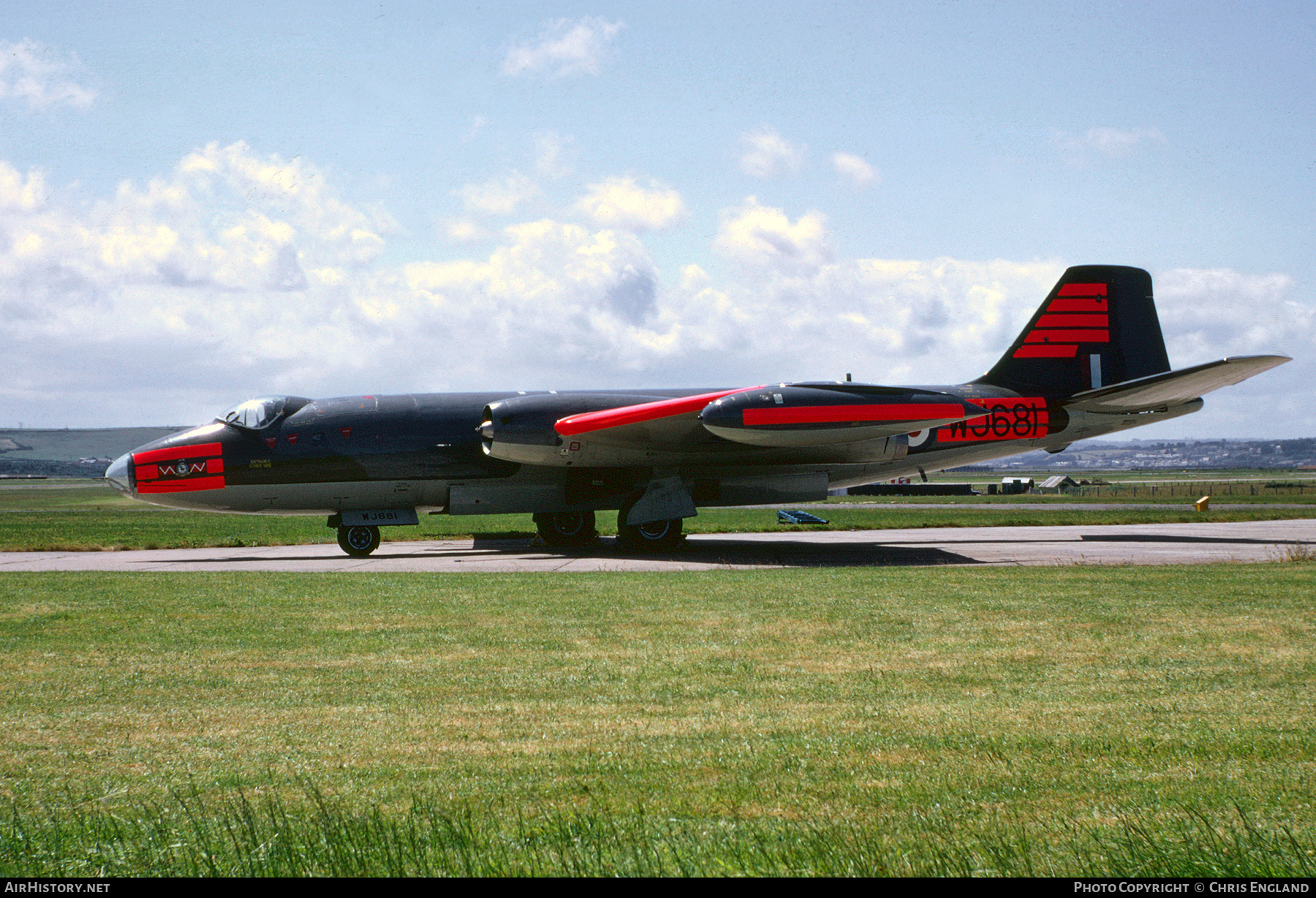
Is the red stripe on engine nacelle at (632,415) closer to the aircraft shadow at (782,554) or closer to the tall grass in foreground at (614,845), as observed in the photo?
the aircraft shadow at (782,554)

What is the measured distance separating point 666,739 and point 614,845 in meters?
1.87

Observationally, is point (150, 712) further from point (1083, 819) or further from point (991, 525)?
point (991, 525)

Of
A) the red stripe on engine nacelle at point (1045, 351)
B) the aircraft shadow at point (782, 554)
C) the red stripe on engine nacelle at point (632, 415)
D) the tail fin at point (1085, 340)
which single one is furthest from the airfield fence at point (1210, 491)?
the red stripe on engine nacelle at point (632, 415)

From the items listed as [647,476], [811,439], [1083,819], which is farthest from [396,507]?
A: [1083,819]

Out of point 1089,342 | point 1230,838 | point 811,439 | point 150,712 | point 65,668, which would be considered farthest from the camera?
point 1089,342

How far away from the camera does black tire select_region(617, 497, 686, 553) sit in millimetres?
22172

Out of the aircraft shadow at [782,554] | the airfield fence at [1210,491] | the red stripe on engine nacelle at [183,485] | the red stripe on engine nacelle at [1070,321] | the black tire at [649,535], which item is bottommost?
the airfield fence at [1210,491]

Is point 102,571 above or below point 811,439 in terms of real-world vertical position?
below

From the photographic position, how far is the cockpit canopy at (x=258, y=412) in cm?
2192

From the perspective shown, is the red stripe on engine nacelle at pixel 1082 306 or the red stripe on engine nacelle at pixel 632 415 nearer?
the red stripe on engine nacelle at pixel 632 415

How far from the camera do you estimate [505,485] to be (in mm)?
22703

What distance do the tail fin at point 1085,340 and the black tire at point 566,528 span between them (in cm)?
1066

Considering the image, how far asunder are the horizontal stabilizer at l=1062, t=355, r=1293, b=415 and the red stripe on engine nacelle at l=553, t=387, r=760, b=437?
913cm

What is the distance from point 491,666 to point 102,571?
12.3 metres
